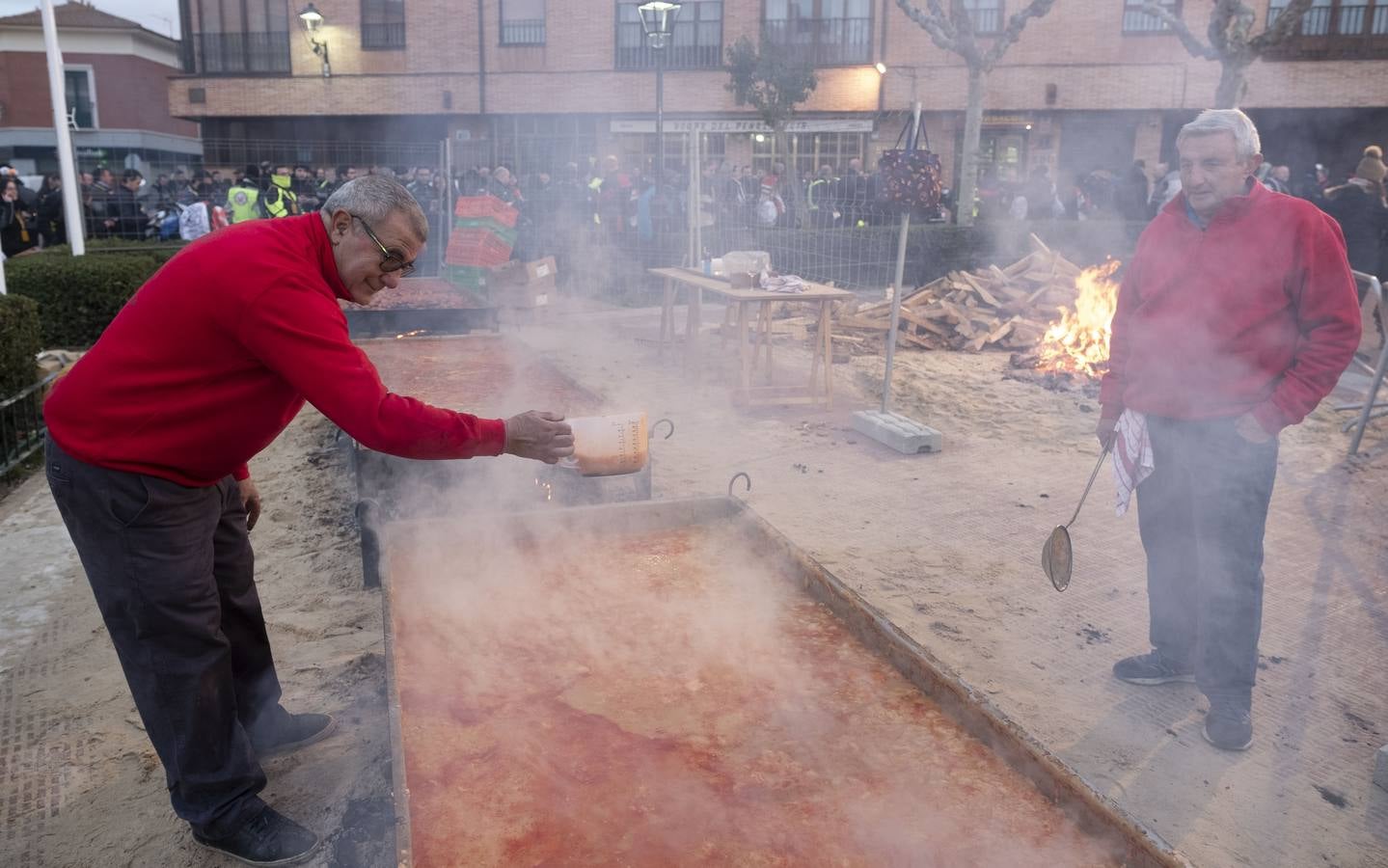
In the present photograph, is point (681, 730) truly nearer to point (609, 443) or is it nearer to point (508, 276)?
point (609, 443)

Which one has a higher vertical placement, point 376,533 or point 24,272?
point 24,272

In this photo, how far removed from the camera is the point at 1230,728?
10.5ft

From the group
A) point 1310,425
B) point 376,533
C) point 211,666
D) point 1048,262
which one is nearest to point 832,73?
point 1048,262

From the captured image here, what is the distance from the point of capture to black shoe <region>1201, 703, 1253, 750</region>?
3201mm

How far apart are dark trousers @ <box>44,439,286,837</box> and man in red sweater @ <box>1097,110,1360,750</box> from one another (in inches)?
115

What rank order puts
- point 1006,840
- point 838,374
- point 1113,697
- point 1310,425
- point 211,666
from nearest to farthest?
point 1006,840, point 211,666, point 1113,697, point 1310,425, point 838,374

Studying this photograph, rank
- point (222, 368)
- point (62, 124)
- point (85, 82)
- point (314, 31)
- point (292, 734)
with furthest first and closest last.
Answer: point (85, 82), point (314, 31), point (62, 124), point (292, 734), point (222, 368)

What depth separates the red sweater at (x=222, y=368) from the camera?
228 centimetres

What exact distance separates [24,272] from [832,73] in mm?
19374

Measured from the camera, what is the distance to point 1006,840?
6.97ft

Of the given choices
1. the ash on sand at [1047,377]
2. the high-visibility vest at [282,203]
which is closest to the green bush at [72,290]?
the high-visibility vest at [282,203]

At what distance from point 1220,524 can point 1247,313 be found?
67 centimetres

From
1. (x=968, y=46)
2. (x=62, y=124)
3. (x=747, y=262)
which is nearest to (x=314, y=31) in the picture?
(x=62, y=124)

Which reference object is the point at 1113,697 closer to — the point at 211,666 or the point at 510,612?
the point at 510,612
